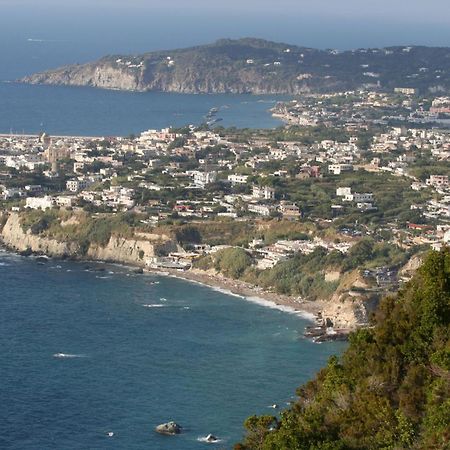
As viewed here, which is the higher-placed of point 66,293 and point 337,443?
point 337,443

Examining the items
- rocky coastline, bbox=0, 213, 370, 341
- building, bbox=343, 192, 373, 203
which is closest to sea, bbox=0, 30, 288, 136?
building, bbox=343, 192, 373, 203

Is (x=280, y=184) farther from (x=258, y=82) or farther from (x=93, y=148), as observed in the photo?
(x=258, y=82)

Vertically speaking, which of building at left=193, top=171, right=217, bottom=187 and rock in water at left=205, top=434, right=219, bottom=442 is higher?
rock in water at left=205, top=434, right=219, bottom=442

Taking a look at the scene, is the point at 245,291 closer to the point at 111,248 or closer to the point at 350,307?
the point at 350,307

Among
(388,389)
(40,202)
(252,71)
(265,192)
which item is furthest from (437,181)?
(252,71)

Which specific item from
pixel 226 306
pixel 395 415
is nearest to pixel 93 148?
pixel 226 306

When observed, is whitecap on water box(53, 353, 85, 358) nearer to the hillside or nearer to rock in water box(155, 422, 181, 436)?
rock in water box(155, 422, 181, 436)

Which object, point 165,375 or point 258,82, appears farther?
point 258,82
